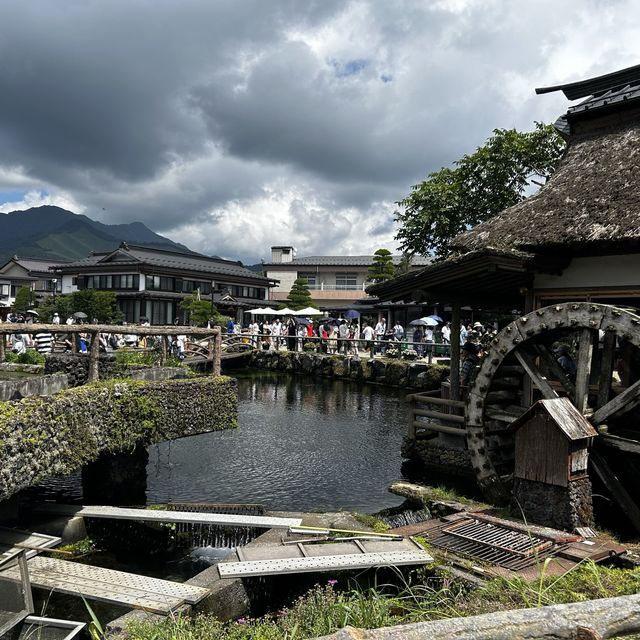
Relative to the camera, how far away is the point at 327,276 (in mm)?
53969

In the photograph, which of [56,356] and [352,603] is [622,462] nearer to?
[352,603]

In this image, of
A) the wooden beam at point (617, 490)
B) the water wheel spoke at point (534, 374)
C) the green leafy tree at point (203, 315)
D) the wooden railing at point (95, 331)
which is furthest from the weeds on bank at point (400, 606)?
the green leafy tree at point (203, 315)

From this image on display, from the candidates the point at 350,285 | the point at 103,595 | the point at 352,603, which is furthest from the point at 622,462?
the point at 350,285

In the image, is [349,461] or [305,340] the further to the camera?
[305,340]

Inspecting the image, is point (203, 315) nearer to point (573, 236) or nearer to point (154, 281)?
point (154, 281)

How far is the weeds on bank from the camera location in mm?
4324

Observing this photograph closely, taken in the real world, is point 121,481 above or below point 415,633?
below

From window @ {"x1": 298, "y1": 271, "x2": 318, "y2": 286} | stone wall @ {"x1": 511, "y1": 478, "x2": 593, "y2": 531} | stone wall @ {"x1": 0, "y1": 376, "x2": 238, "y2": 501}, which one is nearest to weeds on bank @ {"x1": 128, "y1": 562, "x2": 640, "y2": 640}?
stone wall @ {"x1": 511, "y1": 478, "x2": 593, "y2": 531}

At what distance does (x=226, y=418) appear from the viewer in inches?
402

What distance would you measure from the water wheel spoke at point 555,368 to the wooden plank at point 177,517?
4343 millimetres

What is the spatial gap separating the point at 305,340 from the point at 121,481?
22.4 m

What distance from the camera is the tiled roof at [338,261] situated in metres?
53.2

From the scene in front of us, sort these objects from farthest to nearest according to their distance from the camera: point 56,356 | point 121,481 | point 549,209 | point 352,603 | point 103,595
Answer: point 549,209 → point 56,356 → point 121,481 → point 103,595 → point 352,603

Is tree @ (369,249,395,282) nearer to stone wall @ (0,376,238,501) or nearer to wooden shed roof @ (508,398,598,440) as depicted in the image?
stone wall @ (0,376,238,501)
